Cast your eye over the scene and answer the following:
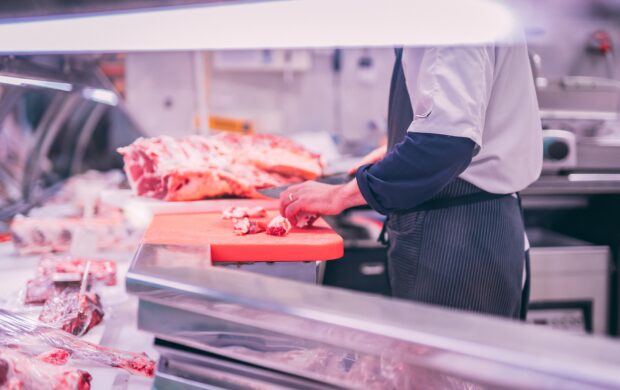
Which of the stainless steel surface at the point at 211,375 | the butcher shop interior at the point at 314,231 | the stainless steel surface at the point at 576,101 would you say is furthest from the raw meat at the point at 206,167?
the stainless steel surface at the point at 576,101

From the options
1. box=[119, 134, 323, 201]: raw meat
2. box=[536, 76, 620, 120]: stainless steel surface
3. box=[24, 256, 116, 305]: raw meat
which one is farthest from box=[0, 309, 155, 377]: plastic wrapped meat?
box=[536, 76, 620, 120]: stainless steel surface

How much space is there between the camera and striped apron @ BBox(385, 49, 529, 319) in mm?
1589

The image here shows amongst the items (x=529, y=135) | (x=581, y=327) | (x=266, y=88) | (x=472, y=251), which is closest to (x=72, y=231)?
(x=472, y=251)

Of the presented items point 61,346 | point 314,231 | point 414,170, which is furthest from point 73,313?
point 414,170

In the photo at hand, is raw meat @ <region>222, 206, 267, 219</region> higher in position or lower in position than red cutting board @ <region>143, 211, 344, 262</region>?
higher

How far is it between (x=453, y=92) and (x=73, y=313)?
3.46ft

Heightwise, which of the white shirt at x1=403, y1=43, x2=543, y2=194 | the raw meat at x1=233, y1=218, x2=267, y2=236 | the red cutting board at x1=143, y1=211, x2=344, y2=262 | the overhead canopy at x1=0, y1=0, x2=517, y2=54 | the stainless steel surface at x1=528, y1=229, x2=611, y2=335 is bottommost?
the stainless steel surface at x1=528, y1=229, x2=611, y2=335

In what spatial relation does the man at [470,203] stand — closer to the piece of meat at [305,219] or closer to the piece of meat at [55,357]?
the piece of meat at [305,219]

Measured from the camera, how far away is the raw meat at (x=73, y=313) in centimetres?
128

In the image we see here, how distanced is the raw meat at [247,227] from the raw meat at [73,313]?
0.40 metres

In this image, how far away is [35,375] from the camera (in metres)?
0.99

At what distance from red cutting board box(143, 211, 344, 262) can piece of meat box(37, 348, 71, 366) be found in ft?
1.02

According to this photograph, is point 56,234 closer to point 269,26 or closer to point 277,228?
A: point 277,228

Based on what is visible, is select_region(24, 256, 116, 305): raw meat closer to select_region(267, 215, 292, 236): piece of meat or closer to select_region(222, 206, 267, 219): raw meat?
select_region(222, 206, 267, 219): raw meat
